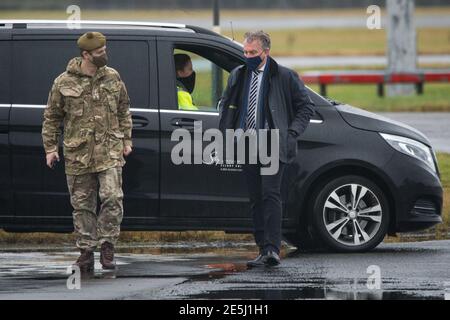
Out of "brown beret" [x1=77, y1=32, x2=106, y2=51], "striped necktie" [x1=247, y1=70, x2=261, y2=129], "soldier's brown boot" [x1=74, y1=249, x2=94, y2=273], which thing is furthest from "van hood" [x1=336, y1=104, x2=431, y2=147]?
"soldier's brown boot" [x1=74, y1=249, x2=94, y2=273]

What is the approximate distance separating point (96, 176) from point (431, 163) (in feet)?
9.42

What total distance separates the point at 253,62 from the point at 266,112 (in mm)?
380

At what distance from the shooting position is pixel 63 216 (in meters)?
11.2

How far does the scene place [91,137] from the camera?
10.5 metres

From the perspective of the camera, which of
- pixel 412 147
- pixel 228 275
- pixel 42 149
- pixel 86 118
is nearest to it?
pixel 228 275

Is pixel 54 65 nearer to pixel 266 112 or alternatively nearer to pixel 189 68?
pixel 189 68

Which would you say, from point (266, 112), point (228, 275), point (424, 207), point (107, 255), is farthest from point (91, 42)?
point (424, 207)

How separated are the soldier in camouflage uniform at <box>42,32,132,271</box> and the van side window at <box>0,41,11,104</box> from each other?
0.92 meters

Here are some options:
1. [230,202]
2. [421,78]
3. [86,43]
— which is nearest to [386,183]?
[230,202]

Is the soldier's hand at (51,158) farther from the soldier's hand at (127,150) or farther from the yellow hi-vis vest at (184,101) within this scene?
the yellow hi-vis vest at (184,101)

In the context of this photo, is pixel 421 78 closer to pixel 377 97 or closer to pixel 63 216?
pixel 377 97

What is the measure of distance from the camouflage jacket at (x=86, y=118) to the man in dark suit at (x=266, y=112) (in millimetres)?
845

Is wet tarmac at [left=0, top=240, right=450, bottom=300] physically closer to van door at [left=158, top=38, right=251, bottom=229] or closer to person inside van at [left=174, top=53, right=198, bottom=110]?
van door at [left=158, top=38, right=251, bottom=229]
